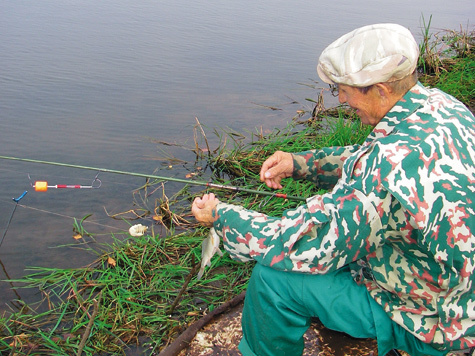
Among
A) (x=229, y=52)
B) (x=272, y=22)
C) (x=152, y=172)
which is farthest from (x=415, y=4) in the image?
(x=152, y=172)

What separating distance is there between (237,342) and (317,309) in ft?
2.50

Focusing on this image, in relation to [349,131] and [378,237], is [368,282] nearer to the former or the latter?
[378,237]

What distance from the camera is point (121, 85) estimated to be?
7.23 metres

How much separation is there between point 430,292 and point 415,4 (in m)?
13.4

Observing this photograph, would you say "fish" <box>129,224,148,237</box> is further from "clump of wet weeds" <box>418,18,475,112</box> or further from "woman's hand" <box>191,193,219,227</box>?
"clump of wet weeds" <box>418,18,475,112</box>

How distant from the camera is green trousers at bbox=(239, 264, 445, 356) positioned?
2008mm

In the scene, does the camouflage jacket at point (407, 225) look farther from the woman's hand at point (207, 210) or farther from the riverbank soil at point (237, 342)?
the riverbank soil at point (237, 342)

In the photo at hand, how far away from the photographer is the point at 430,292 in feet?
5.97

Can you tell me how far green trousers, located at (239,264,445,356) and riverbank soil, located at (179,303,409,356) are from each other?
17.7 inches

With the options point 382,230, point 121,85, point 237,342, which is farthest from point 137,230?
point 121,85

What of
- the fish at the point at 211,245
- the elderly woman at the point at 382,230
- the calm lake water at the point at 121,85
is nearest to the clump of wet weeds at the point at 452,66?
the calm lake water at the point at 121,85

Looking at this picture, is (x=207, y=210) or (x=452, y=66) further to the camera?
(x=452, y=66)

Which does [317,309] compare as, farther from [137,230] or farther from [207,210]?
[137,230]

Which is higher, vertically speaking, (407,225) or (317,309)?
(407,225)
